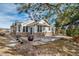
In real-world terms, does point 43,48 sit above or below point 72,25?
below

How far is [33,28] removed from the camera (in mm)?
1746

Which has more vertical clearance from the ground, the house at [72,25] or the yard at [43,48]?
the house at [72,25]

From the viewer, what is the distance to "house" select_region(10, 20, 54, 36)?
1.73 meters

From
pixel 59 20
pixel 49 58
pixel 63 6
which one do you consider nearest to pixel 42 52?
pixel 49 58

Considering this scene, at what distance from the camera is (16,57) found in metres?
1.70

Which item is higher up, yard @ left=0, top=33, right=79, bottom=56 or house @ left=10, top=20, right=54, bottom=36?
house @ left=10, top=20, right=54, bottom=36

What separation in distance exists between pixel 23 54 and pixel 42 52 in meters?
0.17

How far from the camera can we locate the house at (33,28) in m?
1.73

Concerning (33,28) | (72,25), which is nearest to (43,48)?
(33,28)

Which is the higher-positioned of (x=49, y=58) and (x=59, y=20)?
(x=59, y=20)

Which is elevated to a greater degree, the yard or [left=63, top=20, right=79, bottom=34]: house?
[left=63, top=20, right=79, bottom=34]: house

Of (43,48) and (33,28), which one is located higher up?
(33,28)

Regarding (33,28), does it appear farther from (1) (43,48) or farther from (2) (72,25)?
(2) (72,25)

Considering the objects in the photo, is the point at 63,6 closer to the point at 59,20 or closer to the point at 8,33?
the point at 59,20
